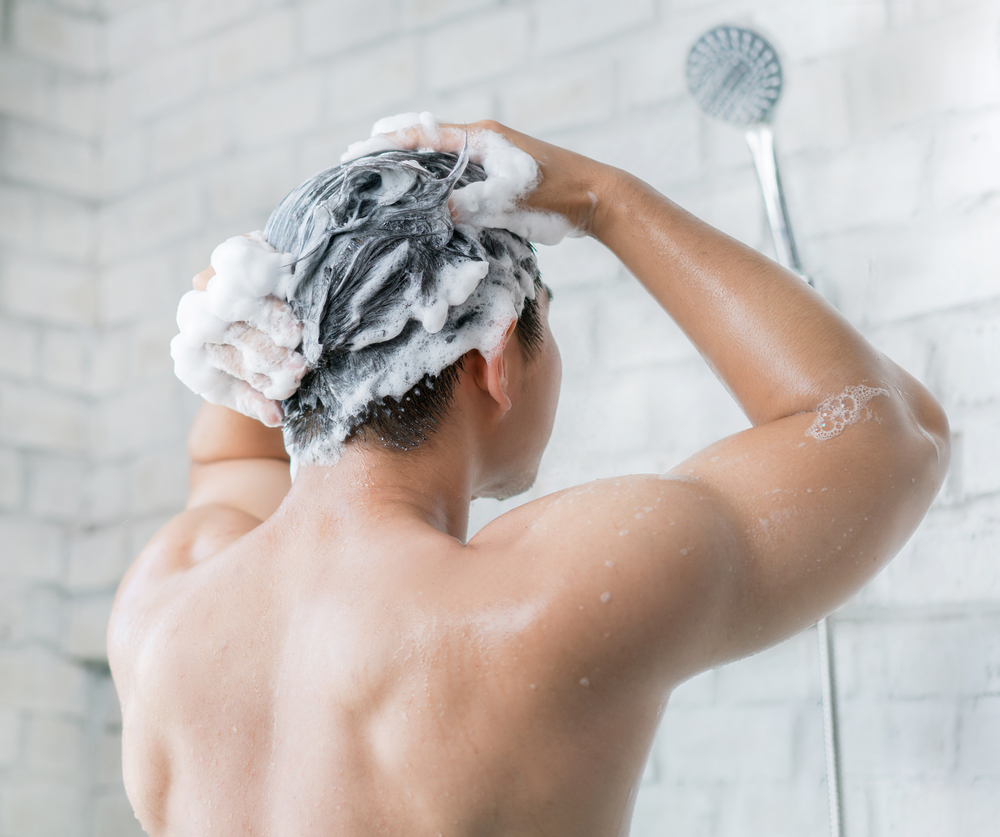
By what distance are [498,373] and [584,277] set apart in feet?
2.10

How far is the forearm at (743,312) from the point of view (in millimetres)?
781

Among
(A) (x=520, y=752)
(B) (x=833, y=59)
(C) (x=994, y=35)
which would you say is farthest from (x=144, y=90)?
(A) (x=520, y=752)

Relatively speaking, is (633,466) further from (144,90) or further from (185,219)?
(144,90)

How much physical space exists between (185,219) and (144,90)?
294mm

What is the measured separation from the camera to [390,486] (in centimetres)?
79

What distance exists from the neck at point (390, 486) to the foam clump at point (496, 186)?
194mm

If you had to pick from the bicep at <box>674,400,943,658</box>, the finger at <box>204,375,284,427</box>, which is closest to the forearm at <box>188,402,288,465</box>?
the finger at <box>204,375,284,427</box>

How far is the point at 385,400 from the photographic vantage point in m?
0.80

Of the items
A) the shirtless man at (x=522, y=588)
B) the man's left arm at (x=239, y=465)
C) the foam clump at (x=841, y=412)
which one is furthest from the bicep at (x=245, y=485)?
the foam clump at (x=841, y=412)

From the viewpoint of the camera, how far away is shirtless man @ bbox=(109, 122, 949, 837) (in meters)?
0.66

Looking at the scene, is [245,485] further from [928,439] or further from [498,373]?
[928,439]

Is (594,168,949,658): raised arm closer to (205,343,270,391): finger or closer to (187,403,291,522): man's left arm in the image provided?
(205,343,270,391): finger

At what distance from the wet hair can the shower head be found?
0.41 meters

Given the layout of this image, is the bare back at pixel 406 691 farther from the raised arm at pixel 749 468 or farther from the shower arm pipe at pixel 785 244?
the shower arm pipe at pixel 785 244
